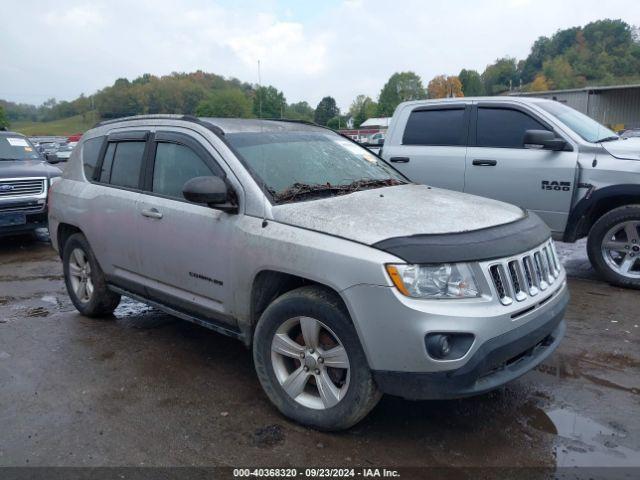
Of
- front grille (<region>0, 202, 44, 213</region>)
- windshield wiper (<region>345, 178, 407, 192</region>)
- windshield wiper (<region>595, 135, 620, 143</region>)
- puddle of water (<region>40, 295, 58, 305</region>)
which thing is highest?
windshield wiper (<region>595, 135, 620, 143</region>)

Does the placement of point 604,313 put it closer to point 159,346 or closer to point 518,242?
point 518,242

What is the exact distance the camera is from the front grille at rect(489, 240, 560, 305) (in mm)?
2906

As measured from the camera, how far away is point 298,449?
3020 mm

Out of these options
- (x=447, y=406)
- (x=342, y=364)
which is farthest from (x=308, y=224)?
(x=447, y=406)

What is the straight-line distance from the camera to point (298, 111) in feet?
19.2

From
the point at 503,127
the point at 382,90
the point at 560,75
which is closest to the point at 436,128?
the point at 503,127

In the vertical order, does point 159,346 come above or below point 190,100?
below

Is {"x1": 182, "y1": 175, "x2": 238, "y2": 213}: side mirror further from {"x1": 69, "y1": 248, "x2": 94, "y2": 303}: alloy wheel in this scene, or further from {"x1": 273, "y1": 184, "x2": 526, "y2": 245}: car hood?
{"x1": 69, "y1": 248, "x2": 94, "y2": 303}: alloy wheel

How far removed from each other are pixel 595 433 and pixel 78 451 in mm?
2882


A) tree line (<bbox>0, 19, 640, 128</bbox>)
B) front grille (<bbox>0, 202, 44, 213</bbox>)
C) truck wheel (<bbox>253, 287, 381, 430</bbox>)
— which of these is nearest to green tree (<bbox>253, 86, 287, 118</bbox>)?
tree line (<bbox>0, 19, 640, 128</bbox>)

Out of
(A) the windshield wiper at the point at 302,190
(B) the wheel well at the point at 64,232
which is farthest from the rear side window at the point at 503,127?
(B) the wheel well at the point at 64,232

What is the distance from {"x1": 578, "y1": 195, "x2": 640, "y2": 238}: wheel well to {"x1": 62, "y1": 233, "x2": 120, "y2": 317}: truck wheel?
16.3ft

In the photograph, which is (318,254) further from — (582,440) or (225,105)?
(225,105)

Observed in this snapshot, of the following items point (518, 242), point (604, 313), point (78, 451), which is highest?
point (518, 242)
